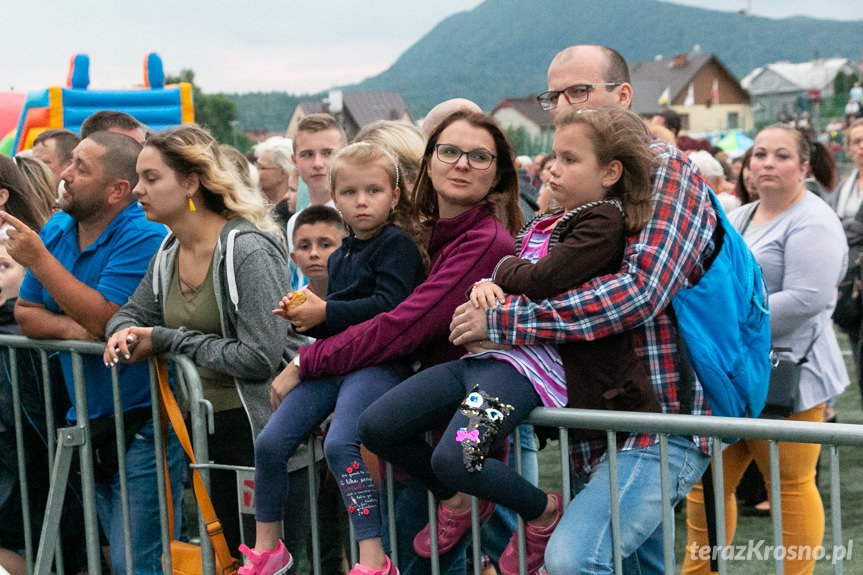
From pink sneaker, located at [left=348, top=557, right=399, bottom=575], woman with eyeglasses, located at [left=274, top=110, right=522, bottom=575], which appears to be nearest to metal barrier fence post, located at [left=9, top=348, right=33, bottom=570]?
woman with eyeglasses, located at [left=274, top=110, right=522, bottom=575]

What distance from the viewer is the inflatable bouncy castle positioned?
11.3m

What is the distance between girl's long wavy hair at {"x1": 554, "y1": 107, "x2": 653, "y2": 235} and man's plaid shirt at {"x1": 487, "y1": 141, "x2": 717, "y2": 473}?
0.04 metres

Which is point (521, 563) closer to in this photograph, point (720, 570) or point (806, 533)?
point (720, 570)

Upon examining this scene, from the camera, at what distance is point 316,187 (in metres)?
5.05

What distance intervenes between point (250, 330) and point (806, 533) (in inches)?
93.0

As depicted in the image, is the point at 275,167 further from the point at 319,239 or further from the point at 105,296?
the point at 105,296

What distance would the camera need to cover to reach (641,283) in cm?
249

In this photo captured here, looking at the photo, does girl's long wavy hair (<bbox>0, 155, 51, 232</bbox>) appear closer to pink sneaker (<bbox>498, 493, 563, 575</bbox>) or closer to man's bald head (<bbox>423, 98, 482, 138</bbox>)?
man's bald head (<bbox>423, 98, 482, 138</bbox>)

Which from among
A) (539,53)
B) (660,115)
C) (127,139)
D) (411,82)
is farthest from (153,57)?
(539,53)

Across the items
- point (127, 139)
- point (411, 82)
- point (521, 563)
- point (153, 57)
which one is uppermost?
point (411, 82)

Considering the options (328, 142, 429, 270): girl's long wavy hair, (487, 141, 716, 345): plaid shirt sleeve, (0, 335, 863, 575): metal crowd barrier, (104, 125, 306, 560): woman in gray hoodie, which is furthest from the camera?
(104, 125, 306, 560): woman in gray hoodie

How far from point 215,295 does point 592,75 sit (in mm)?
1521

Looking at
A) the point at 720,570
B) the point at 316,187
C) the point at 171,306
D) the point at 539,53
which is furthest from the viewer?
the point at 539,53

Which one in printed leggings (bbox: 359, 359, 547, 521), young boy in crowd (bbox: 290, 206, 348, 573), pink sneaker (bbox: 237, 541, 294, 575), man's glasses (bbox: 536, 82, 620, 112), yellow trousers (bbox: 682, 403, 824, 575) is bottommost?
yellow trousers (bbox: 682, 403, 824, 575)
